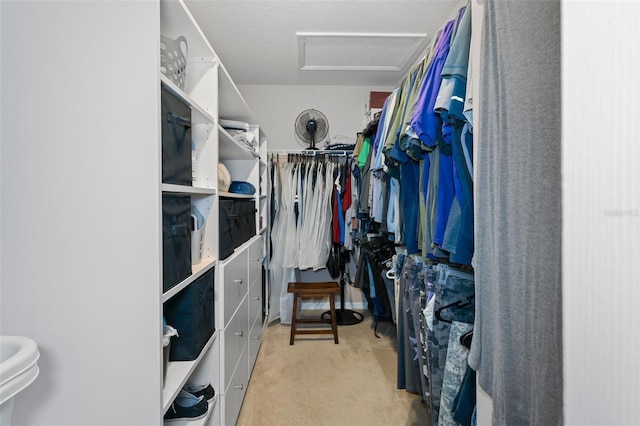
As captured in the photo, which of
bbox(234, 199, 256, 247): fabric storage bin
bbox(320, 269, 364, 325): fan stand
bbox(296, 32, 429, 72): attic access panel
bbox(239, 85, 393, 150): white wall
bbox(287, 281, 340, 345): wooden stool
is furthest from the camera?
bbox(239, 85, 393, 150): white wall

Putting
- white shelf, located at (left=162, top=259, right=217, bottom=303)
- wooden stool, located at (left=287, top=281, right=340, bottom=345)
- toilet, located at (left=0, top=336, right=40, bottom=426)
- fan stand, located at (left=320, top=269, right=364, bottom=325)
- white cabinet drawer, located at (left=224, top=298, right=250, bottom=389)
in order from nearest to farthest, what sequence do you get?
toilet, located at (left=0, top=336, right=40, bottom=426) → white shelf, located at (left=162, top=259, right=217, bottom=303) → white cabinet drawer, located at (left=224, top=298, right=250, bottom=389) → wooden stool, located at (left=287, top=281, right=340, bottom=345) → fan stand, located at (left=320, top=269, right=364, bottom=325)

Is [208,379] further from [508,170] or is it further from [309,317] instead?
[309,317]

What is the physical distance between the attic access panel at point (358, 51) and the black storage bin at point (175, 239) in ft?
5.89

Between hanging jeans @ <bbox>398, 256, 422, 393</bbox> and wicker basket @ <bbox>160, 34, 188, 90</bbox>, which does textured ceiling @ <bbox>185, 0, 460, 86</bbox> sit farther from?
hanging jeans @ <bbox>398, 256, 422, 393</bbox>

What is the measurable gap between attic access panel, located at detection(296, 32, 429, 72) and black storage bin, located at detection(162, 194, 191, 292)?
1.79m

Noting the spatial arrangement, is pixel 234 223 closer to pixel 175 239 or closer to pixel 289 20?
pixel 175 239

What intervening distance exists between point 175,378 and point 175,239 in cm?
47

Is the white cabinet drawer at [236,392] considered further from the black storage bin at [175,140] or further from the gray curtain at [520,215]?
the gray curtain at [520,215]

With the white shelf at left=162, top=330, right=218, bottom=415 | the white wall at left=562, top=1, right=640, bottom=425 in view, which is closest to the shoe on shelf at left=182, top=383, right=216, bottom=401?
the white shelf at left=162, top=330, right=218, bottom=415

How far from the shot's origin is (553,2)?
520 mm

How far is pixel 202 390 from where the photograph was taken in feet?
3.84

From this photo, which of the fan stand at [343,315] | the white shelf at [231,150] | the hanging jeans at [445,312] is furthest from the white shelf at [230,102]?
the fan stand at [343,315]

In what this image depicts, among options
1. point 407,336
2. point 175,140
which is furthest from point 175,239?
point 407,336

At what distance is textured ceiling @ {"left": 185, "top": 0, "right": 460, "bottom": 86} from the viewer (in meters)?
1.82
